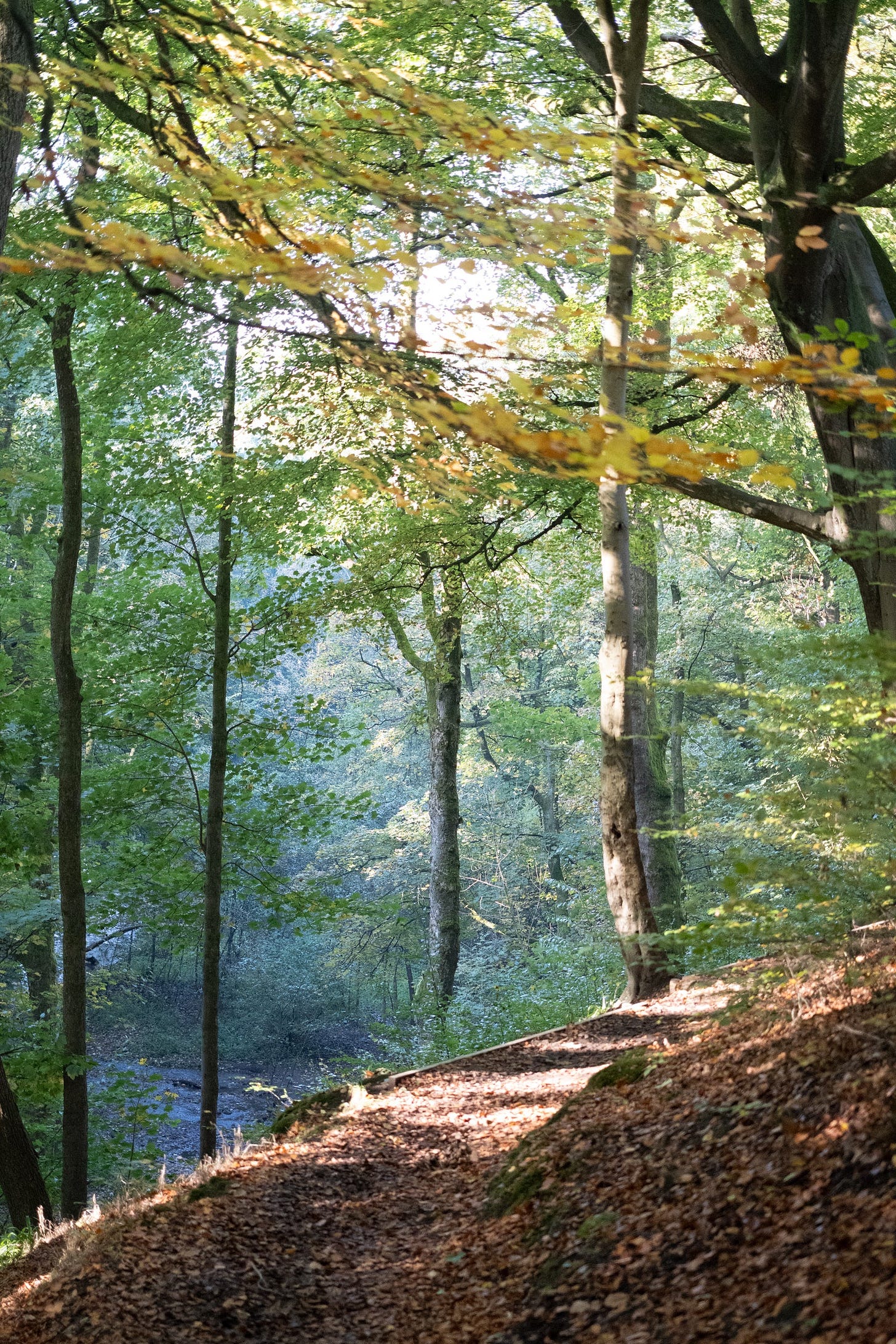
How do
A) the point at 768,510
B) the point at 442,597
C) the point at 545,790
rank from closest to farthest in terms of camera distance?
the point at 768,510
the point at 442,597
the point at 545,790

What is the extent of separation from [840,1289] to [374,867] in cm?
2335

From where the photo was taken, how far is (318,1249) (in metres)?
4.11

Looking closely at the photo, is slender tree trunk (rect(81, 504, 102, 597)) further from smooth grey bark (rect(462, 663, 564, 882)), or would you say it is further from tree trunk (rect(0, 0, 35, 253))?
smooth grey bark (rect(462, 663, 564, 882))

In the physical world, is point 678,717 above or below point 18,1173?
above

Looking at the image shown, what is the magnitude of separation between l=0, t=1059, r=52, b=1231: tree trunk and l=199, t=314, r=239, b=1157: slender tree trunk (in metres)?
1.96

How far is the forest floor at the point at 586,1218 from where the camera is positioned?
267 centimetres

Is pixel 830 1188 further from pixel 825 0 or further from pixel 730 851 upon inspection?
pixel 825 0

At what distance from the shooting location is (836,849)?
464 cm

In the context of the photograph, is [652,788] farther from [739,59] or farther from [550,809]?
[550,809]

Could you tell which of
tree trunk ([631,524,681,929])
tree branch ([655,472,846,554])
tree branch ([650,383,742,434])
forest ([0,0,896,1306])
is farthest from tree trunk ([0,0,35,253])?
tree trunk ([631,524,681,929])

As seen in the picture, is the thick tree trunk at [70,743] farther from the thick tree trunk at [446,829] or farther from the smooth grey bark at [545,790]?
the smooth grey bark at [545,790]

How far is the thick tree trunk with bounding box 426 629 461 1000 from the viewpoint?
43.6ft

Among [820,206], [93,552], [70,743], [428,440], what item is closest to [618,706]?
[820,206]

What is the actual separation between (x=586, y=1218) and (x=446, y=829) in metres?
10.1
